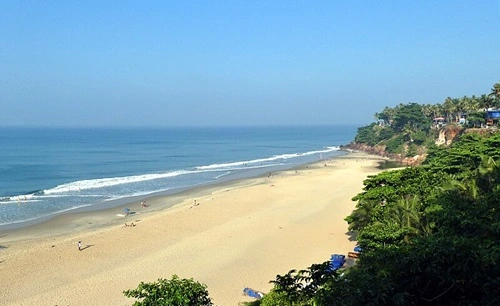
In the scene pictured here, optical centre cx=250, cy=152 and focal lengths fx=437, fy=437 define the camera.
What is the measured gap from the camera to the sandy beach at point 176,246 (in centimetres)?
2056

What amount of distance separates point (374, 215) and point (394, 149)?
208ft

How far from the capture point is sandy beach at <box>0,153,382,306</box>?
2056 centimetres

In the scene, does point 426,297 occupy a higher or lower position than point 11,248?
higher

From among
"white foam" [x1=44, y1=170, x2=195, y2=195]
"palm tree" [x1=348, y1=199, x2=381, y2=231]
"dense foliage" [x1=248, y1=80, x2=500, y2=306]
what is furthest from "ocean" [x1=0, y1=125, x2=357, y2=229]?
"dense foliage" [x1=248, y1=80, x2=500, y2=306]

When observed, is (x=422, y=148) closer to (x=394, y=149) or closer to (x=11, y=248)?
(x=394, y=149)

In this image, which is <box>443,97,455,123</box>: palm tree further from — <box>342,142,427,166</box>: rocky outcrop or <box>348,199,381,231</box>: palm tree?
<box>348,199,381,231</box>: palm tree

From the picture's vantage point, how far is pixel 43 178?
55.9m

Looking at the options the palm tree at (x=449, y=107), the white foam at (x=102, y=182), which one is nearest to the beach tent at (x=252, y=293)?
the white foam at (x=102, y=182)

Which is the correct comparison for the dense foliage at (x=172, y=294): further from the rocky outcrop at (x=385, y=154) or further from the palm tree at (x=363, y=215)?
the rocky outcrop at (x=385, y=154)

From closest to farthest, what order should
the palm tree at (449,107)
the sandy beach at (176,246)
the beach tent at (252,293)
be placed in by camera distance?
the beach tent at (252,293)
the sandy beach at (176,246)
the palm tree at (449,107)

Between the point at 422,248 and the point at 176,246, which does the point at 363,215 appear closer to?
the point at 176,246

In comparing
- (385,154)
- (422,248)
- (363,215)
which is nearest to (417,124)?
(385,154)

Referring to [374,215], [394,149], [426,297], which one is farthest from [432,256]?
[394,149]

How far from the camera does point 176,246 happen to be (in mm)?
26734
